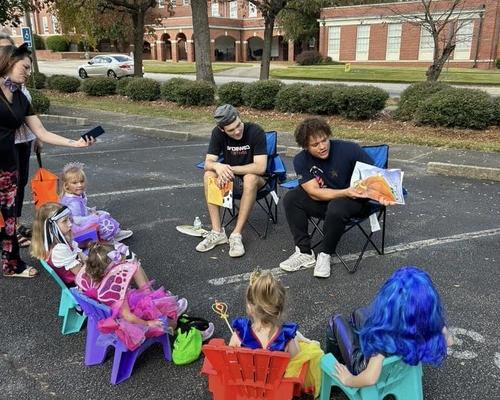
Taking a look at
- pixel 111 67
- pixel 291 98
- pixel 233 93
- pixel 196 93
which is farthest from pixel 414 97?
pixel 111 67

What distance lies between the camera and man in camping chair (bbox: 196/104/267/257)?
14.3 ft

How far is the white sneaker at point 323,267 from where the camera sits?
3.83 metres

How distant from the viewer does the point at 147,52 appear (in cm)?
5978

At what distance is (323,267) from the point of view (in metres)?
3.85

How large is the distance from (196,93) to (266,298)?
12435 millimetres

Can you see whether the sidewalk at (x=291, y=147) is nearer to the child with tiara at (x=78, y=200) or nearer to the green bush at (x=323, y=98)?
the green bush at (x=323, y=98)

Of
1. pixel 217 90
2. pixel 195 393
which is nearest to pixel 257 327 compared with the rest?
pixel 195 393

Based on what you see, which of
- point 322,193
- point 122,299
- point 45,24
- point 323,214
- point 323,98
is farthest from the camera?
point 45,24

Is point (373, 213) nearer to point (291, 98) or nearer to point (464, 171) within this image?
point (464, 171)

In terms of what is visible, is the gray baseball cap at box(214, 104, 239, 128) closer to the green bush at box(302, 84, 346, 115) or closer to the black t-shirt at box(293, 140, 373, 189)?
the black t-shirt at box(293, 140, 373, 189)

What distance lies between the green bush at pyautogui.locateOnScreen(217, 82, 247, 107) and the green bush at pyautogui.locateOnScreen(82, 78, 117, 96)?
227 inches

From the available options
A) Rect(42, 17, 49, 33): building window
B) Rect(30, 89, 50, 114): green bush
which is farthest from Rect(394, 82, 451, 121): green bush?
Rect(42, 17, 49, 33): building window

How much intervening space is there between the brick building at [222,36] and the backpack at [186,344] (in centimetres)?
5082

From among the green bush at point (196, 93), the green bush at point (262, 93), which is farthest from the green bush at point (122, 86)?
the green bush at point (262, 93)
